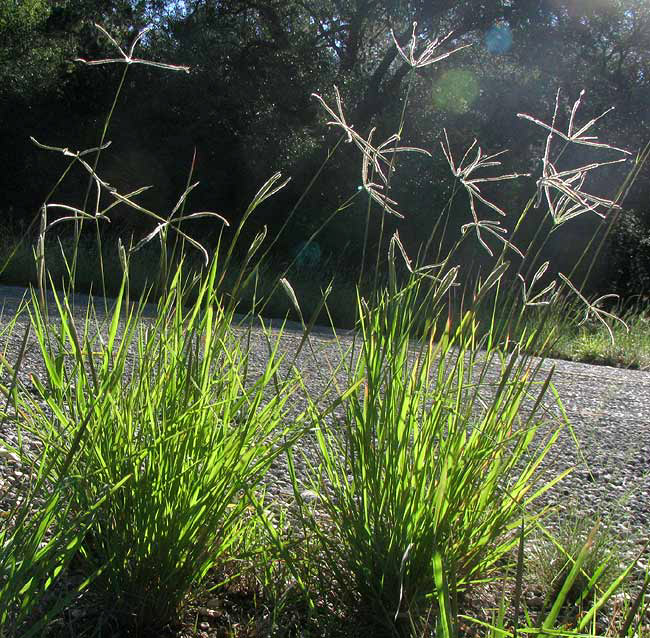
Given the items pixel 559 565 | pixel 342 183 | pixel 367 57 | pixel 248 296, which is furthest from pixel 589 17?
pixel 559 565

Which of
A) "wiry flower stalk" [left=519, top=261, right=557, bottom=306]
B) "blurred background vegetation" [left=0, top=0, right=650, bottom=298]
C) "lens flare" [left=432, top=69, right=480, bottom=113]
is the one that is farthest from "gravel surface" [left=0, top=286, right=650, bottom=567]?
"lens flare" [left=432, top=69, right=480, bottom=113]

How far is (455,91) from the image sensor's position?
1605 cm

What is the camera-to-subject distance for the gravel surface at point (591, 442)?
2004 mm

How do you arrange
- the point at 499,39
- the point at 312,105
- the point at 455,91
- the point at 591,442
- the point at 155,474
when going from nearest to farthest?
the point at 155,474 < the point at 591,442 < the point at 312,105 < the point at 499,39 < the point at 455,91

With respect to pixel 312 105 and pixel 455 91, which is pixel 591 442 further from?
pixel 455 91

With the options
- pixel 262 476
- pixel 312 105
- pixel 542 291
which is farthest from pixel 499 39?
pixel 262 476

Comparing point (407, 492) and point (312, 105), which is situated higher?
point (312, 105)

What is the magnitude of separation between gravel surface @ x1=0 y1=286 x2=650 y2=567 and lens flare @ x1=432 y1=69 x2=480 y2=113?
37.7ft

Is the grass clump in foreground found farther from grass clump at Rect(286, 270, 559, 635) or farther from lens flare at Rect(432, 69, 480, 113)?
lens flare at Rect(432, 69, 480, 113)

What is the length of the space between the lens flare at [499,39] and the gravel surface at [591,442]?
11.8 m

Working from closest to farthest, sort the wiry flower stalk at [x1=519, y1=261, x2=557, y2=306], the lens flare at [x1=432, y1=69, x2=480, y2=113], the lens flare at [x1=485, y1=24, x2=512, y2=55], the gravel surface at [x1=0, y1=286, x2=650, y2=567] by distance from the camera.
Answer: the wiry flower stalk at [x1=519, y1=261, x2=557, y2=306] < the gravel surface at [x1=0, y1=286, x2=650, y2=567] < the lens flare at [x1=485, y1=24, x2=512, y2=55] < the lens flare at [x1=432, y1=69, x2=480, y2=113]

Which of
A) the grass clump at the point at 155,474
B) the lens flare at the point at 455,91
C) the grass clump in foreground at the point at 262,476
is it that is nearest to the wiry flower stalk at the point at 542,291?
the grass clump in foreground at the point at 262,476

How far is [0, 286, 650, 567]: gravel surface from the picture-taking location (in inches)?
78.9

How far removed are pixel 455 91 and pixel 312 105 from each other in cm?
340
